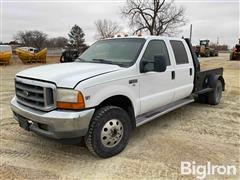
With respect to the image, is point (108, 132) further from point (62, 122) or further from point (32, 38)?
point (32, 38)

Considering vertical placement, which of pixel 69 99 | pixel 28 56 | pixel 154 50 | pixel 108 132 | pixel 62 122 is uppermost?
→ pixel 154 50

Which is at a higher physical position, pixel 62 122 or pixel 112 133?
pixel 62 122

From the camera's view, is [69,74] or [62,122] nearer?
[62,122]

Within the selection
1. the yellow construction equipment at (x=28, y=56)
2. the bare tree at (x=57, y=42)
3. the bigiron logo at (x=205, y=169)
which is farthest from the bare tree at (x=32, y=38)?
the bigiron logo at (x=205, y=169)

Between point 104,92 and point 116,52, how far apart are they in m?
1.21

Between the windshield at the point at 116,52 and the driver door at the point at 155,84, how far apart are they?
20 cm

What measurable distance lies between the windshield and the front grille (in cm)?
123

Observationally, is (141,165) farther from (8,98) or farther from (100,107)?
(8,98)

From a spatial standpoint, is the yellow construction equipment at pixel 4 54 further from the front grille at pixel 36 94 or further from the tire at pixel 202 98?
the front grille at pixel 36 94

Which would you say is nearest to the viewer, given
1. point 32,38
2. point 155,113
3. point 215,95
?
point 155,113

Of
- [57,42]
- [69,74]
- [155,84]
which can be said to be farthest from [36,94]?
[57,42]

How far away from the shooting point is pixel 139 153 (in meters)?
3.70

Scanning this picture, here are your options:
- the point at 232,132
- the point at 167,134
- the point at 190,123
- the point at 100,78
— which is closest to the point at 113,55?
the point at 100,78

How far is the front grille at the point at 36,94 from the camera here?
311cm
